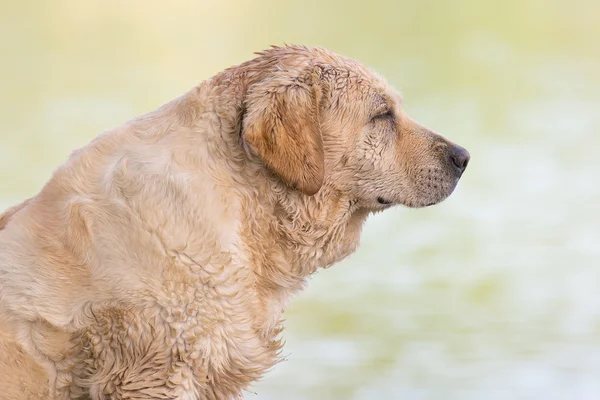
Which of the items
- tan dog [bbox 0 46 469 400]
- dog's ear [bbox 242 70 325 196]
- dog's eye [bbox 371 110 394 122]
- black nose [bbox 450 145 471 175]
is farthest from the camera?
black nose [bbox 450 145 471 175]

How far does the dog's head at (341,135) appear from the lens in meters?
3.68

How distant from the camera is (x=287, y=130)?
369 centimetres

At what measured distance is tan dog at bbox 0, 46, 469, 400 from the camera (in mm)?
3480

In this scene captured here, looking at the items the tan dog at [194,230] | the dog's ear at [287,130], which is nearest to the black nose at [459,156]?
the tan dog at [194,230]

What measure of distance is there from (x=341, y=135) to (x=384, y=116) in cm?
25

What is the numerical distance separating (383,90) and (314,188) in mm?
647

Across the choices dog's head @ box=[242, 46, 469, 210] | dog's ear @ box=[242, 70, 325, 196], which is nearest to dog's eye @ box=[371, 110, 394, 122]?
dog's head @ box=[242, 46, 469, 210]

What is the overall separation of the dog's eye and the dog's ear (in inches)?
12.7

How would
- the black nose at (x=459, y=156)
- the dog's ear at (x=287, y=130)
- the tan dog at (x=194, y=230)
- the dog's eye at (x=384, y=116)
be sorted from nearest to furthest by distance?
the tan dog at (x=194, y=230), the dog's ear at (x=287, y=130), the dog's eye at (x=384, y=116), the black nose at (x=459, y=156)

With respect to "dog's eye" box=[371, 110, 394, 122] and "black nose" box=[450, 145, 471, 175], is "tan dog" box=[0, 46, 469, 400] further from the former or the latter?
"black nose" box=[450, 145, 471, 175]

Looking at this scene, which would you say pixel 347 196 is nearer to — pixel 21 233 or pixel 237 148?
pixel 237 148

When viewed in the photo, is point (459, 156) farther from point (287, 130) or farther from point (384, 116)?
point (287, 130)

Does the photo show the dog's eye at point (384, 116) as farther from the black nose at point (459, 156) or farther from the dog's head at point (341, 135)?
the black nose at point (459, 156)

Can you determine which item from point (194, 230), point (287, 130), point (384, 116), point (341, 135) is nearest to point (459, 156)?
point (384, 116)
